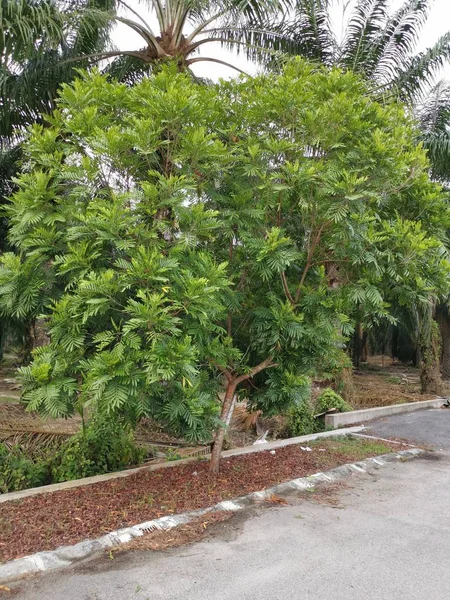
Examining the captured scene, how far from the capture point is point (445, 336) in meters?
21.4

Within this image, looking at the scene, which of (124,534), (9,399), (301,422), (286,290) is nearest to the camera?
(124,534)

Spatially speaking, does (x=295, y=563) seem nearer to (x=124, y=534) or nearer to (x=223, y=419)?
(x=124, y=534)

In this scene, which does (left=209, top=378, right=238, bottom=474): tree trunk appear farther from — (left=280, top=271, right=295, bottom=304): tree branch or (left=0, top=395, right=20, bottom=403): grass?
(left=0, top=395, right=20, bottom=403): grass

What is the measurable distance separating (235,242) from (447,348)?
60.6 feet

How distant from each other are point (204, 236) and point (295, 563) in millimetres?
2974

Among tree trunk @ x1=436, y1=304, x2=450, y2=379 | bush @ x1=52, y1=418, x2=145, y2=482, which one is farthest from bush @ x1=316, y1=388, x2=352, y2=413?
tree trunk @ x1=436, y1=304, x2=450, y2=379

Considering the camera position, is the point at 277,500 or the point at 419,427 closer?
the point at 277,500

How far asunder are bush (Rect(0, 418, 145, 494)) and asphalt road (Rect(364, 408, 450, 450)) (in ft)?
16.3

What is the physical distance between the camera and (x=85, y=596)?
334 cm

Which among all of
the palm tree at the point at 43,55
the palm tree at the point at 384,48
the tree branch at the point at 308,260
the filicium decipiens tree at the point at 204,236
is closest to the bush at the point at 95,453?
the filicium decipiens tree at the point at 204,236

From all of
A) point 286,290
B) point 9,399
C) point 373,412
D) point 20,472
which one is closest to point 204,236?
point 286,290

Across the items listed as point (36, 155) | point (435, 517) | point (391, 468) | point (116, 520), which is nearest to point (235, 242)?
point (36, 155)

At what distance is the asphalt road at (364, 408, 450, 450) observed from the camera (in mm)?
9258

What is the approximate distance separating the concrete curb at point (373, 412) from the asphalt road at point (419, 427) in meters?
0.21
